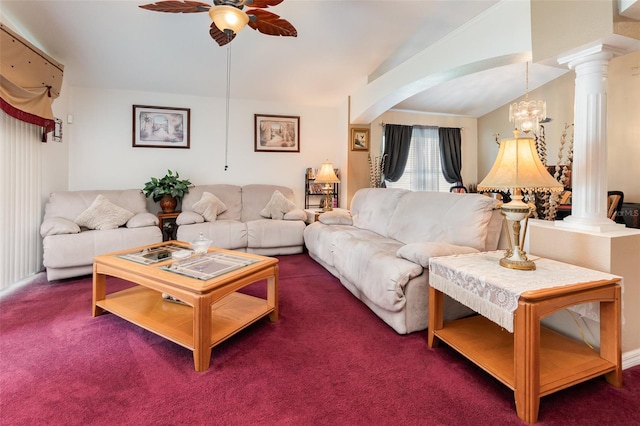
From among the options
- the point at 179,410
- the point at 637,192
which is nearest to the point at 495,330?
the point at 179,410

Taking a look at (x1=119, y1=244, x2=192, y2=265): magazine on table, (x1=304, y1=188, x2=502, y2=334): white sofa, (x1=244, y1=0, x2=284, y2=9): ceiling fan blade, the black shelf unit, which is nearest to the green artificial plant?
(x1=119, y1=244, x2=192, y2=265): magazine on table

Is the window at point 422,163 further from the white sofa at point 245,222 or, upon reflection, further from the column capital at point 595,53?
the column capital at point 595,53

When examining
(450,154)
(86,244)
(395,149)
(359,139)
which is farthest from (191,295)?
(450,154)

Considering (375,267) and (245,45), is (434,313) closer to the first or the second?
(375,267)

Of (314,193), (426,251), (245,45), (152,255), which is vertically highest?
(245,45)

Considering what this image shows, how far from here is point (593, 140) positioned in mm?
1762

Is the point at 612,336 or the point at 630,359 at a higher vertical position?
the point at 612,336

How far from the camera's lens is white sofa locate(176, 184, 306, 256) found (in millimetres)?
3896

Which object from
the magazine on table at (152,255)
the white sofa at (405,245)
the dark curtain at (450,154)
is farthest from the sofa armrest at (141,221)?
the dark curtain at (450,154)

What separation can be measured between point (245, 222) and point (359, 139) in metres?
2.38

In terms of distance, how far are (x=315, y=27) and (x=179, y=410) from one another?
350 centimetres

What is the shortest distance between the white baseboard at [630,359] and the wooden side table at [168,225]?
4.52 metres

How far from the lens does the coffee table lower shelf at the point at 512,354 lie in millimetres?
1360

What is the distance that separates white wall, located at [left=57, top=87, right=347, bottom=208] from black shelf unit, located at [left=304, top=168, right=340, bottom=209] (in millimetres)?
122
